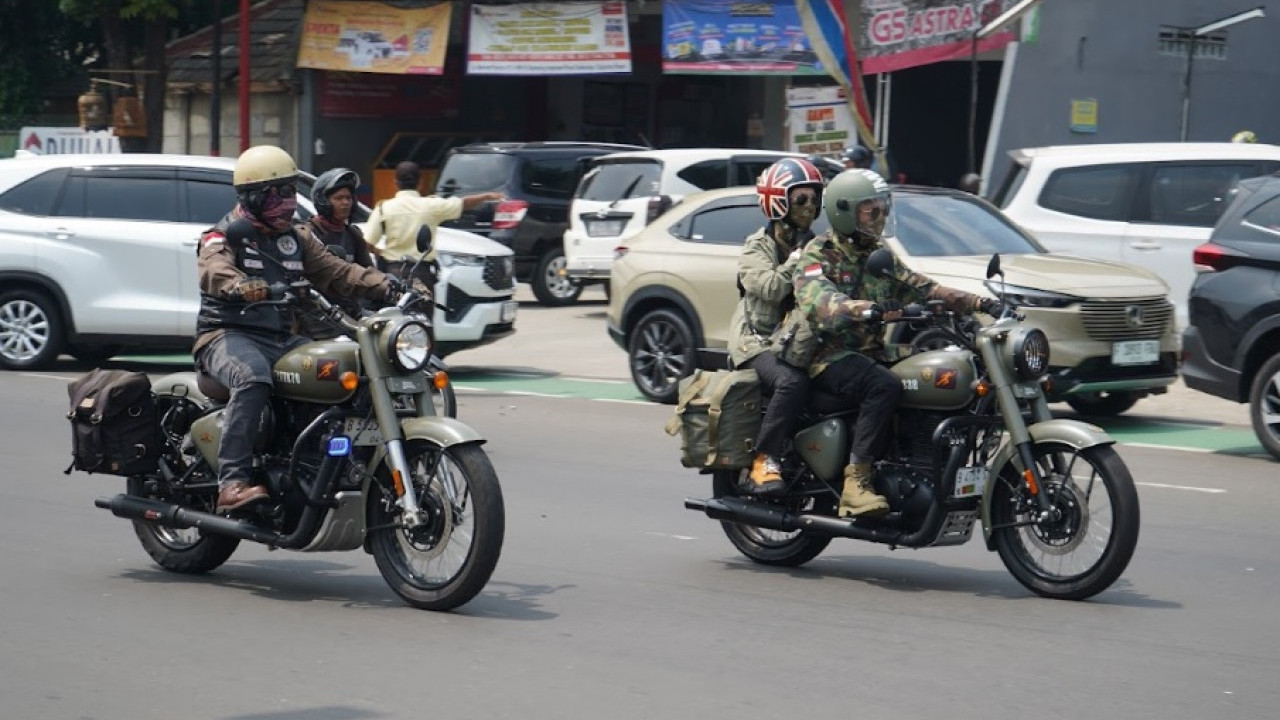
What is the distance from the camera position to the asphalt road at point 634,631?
5.76m

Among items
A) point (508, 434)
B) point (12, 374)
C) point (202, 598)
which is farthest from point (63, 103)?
point (202, 598)

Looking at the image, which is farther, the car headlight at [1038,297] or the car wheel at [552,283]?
the car wheel at [552,283]

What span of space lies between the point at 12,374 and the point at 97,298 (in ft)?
3.22

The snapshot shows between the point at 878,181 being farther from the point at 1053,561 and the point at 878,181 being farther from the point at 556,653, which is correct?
the point at 556,653

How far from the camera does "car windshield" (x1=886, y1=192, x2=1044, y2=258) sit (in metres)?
13.2

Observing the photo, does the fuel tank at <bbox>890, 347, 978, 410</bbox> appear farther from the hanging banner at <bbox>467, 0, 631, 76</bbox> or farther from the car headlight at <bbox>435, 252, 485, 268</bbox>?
the hanging banner at <bbox>467, 0, 631, 76</bbox>

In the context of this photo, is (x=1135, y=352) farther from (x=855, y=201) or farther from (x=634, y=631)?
(x=634, y=631)

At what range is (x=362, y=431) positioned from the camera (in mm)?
6957

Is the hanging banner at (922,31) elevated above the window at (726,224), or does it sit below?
above

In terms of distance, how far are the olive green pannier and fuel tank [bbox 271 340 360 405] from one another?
5.15 ft

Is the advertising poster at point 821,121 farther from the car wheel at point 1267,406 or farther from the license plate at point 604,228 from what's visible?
the car wheel at point 1267,406

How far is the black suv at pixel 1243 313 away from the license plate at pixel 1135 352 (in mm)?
402

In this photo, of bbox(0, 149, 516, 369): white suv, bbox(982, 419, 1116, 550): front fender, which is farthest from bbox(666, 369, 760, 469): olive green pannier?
bbox(0, 149, 516, 369): white suv

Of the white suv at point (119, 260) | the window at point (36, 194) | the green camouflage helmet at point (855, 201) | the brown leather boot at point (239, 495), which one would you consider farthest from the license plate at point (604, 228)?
the brown leather boot at point (239, 495)
